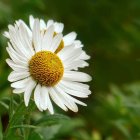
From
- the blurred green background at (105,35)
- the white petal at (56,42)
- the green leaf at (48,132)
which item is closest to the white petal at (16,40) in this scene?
the white petal at (56,42)

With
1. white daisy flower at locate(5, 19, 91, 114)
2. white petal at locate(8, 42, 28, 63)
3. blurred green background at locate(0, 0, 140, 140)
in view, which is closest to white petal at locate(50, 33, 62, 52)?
white daisy flower at locate(5, 19, 91, 114)

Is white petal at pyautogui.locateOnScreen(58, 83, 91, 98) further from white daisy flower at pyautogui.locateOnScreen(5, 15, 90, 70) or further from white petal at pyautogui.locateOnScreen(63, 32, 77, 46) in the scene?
white petal at pyautogui.locateOnScreen(63, 32, 77, 46)

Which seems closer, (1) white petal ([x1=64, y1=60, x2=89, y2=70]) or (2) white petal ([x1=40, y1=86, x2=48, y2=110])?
(2) white petal ([x1=40, y1=86, x2=48, y2=110])

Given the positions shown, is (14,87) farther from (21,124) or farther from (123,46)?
(123,46)

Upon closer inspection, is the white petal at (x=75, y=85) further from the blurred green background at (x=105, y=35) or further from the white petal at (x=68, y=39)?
the blurred green background at (x=105, y=35)

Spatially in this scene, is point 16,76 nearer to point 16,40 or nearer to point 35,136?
point 16,40

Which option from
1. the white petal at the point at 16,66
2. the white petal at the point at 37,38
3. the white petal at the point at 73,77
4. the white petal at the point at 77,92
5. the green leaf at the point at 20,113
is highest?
the white petal at the point at 37,38

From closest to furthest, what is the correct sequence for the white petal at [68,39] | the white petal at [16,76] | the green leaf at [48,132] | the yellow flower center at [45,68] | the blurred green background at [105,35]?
1. the white petal at [16,76]
2. the yellow flower center at [45,68]
3. the white petal at [68,39]
4. the green leaf at [48,132]
5. the blurred green background at [105,35]

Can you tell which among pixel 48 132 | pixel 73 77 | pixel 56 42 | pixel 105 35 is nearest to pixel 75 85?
pixel 73 77

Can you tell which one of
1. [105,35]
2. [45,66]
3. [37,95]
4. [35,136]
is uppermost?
[105,35]
